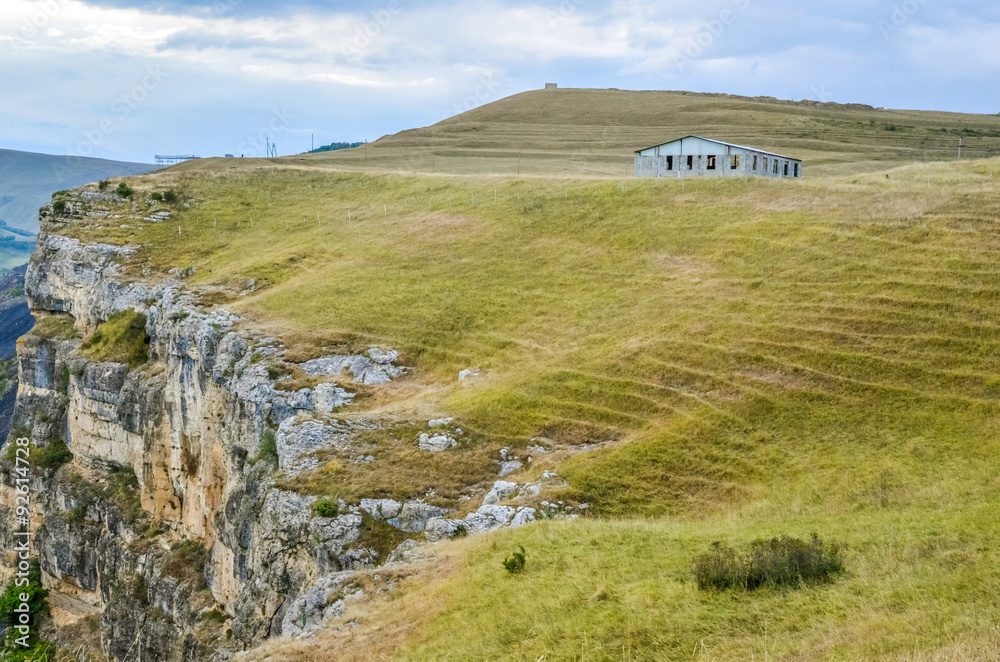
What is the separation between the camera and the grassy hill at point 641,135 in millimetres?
90750

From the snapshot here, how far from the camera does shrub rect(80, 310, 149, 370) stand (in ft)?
177

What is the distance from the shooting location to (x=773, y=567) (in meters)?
16.6

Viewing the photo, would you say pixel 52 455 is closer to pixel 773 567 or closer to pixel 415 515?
pixel 415 515

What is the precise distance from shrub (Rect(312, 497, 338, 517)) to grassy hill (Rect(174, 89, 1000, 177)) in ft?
179

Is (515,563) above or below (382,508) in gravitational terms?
above

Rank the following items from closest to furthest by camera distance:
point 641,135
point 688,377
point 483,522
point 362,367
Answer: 1. point 483,522
2. point 688,377
3. point 362,367
4. point 641,135

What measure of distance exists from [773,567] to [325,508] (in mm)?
16302

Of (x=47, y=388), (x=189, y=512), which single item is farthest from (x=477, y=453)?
(x=47, y=388)

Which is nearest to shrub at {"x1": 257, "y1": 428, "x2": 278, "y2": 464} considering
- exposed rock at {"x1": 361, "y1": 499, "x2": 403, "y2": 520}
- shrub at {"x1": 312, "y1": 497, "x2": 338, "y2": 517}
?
shrub at {"x1": 312, "y1": 497, "x2": 338, "y2": 517}

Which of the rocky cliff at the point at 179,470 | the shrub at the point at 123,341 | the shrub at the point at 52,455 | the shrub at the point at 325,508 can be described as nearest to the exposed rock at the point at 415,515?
the rocky cliff at the point at 179,470

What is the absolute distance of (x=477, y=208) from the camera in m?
59.9

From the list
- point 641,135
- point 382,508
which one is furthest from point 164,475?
point 641,135

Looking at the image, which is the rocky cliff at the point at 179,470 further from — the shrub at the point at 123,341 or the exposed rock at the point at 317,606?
the shrub at the point at 123,341

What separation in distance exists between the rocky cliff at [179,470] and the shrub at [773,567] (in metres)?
9.71
